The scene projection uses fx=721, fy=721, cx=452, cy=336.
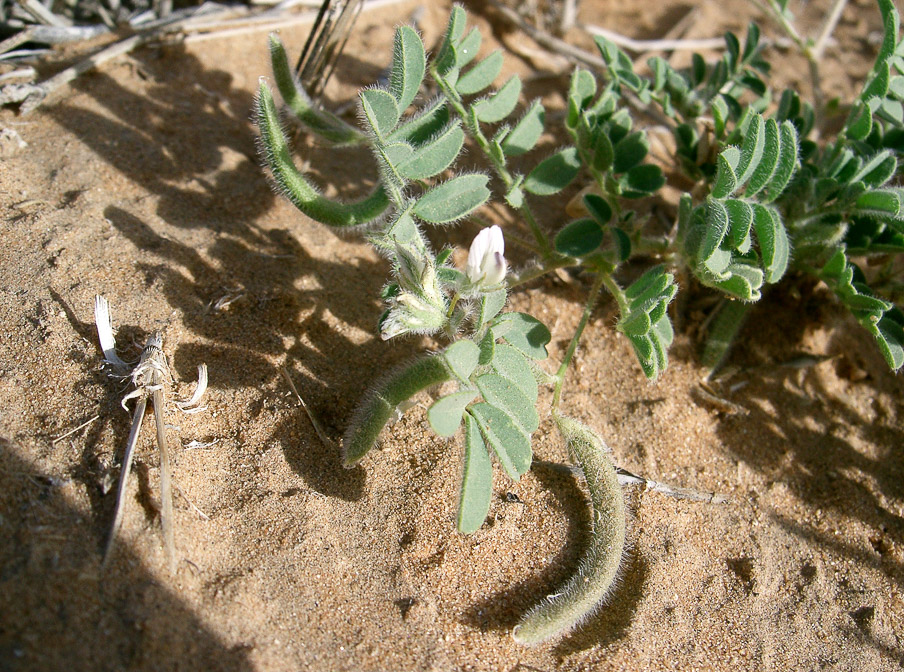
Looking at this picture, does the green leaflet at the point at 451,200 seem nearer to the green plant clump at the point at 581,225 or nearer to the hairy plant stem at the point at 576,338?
the green plant clump at the point at 581,225

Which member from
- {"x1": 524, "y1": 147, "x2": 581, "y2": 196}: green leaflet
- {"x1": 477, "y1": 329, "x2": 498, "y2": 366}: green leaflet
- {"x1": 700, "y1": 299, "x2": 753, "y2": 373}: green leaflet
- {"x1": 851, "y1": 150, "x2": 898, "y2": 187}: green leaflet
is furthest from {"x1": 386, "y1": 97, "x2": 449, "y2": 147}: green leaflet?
{"x1": 851, "y1": 150, "x2": 898, "y2": 187}: green leaflet

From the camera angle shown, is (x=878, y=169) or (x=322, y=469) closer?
(x=322, y=469)

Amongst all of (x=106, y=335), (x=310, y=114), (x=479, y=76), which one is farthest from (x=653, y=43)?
(x=106, y=335)

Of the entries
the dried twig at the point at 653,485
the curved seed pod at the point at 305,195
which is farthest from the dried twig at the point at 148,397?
the dried twig at the point at 653,485

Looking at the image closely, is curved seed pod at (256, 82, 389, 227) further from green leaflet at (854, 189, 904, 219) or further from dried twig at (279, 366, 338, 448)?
green leaflet at (854, 189, 904, 219)

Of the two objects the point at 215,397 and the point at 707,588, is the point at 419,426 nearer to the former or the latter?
the point at 215,397

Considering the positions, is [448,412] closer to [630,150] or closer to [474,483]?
[474,483]
